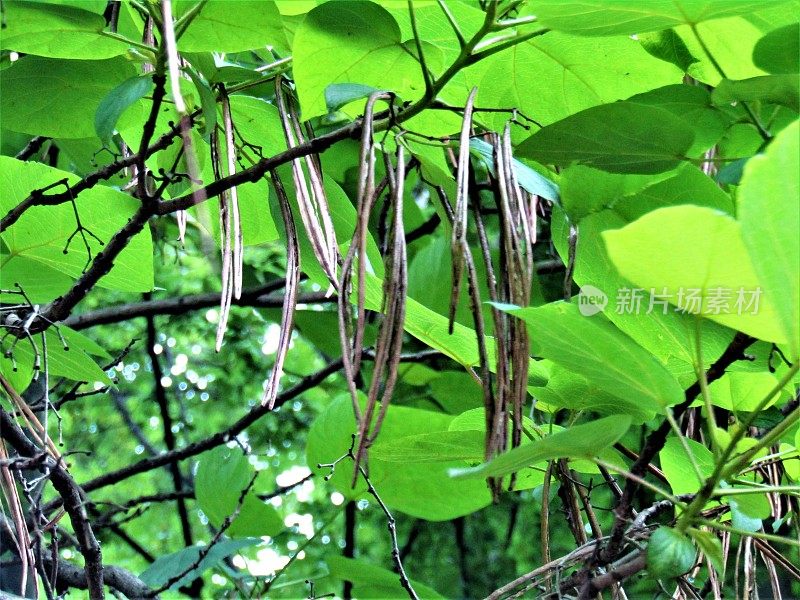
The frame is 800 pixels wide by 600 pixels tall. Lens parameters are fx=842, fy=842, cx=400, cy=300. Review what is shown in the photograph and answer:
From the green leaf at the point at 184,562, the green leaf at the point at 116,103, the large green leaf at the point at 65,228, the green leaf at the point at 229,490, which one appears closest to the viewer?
the green leaf at the point at 116,103

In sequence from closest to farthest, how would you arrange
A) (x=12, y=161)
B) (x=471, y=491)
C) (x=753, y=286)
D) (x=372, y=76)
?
(x=753, y=286)
(x=372, y=76)
(x=12, y=161)
(x=471, y=491)

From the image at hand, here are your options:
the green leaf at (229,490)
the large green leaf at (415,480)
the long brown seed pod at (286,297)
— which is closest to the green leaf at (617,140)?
the long brown seed pod at (286,297)

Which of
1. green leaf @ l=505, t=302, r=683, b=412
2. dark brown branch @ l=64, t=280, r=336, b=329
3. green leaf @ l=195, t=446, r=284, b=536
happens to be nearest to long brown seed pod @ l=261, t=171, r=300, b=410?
green leaf @ l=505, t=302, r=683, b=412

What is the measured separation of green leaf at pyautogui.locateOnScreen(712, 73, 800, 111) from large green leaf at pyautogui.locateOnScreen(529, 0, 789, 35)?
0.03m

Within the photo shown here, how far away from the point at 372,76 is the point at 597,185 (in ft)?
0.36

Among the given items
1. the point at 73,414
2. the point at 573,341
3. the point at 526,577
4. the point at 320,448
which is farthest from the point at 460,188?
the point at 73,414

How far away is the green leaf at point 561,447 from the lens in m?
0.26

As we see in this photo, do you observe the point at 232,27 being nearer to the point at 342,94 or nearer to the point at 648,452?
the point at 342,94

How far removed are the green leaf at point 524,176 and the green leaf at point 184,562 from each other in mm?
358

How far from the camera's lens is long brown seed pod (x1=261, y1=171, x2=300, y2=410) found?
0.33m

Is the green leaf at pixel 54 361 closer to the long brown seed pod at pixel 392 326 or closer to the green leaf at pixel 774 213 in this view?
the long brown seed pod at pixel 392 326

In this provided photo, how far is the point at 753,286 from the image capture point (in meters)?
0.26

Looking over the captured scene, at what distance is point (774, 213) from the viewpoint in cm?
23

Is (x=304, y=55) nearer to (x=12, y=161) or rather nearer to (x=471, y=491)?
(x=12, y=161)
